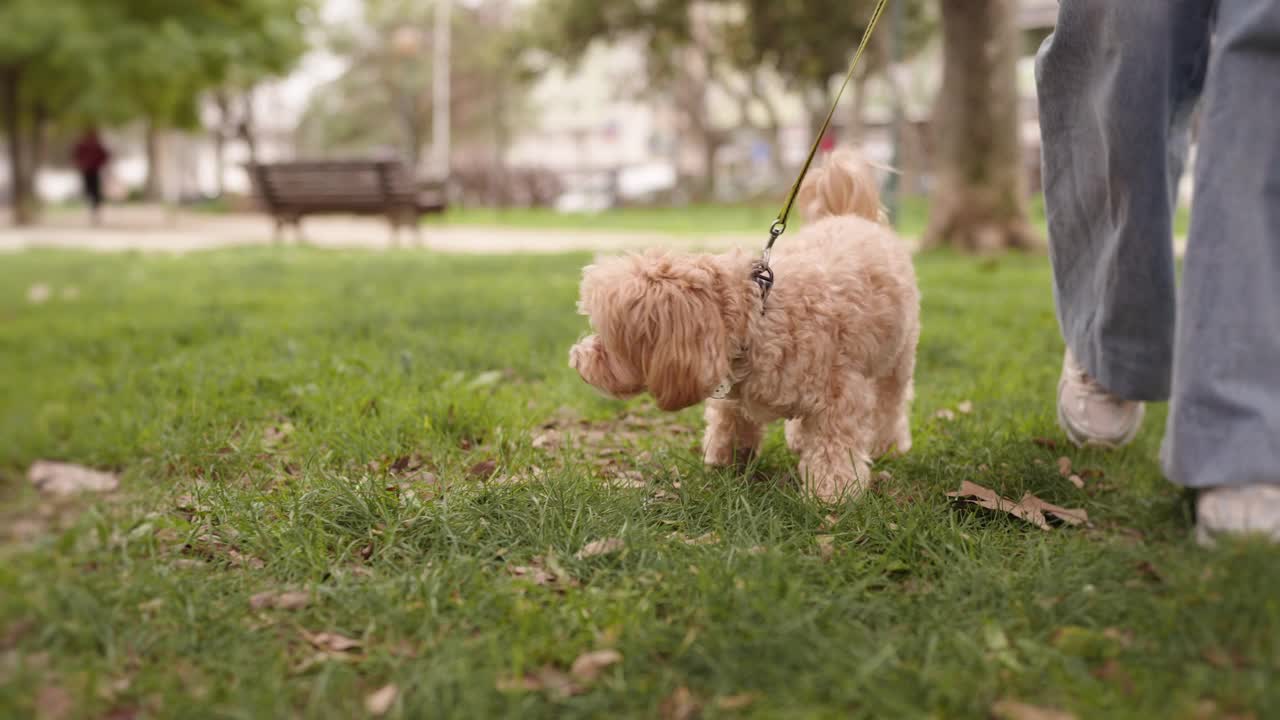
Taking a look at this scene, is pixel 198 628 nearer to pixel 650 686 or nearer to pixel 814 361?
pixel 650 686

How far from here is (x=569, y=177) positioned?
42.1 meters

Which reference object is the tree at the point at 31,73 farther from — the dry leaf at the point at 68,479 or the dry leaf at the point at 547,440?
the dry leaf at the point at 547,440

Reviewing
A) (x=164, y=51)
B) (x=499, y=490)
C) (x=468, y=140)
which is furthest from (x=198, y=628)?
(x=468, y=140)

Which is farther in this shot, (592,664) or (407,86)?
(407,86)

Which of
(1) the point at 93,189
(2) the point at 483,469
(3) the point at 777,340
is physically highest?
(1) the point at 93,189

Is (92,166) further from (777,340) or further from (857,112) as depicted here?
(777,340)

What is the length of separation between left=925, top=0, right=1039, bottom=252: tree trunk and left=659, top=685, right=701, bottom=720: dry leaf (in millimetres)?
10173

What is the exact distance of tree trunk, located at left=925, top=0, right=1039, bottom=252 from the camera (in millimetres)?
10742

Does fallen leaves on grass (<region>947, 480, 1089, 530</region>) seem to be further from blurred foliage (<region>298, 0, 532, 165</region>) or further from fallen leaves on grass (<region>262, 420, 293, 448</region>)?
blurred foliage (<region>298, 0, 532, 165</region>)

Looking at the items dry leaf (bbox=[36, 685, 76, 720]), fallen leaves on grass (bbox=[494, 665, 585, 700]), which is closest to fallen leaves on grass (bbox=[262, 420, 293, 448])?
dry leaf (bbox=[36, 685, 76, 720])

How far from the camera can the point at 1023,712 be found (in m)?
1.87

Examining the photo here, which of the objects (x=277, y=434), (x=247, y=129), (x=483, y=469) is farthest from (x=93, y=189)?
(x=483, y=469)

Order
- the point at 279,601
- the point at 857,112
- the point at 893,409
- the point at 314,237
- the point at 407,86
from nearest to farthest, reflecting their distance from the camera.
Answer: the point at 279,601 → the point at 893,409 → the point at 314,237 → the point at 857,112 → the point at 407,86

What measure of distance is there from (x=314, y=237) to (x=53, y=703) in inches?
717
